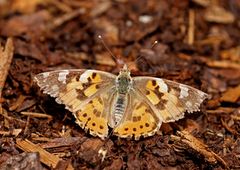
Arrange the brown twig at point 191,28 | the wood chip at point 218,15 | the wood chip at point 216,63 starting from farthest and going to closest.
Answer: the wood chip at point 218,15 < the brown twig at point 191,28 < the wood chip at point 216,63

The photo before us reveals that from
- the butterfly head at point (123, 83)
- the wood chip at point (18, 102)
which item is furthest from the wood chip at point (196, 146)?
the wood chip at point (18, 102)

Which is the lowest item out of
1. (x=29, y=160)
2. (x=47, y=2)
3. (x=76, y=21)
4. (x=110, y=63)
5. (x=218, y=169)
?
(x=218, y=169)

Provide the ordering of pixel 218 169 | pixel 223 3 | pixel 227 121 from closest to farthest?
pixel 218 169 → pixel 227 121 → pixel 223 3

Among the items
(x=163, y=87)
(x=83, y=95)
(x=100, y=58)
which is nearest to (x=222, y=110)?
(x=163, y=87)

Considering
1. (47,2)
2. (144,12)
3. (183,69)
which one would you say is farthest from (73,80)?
(47,2)

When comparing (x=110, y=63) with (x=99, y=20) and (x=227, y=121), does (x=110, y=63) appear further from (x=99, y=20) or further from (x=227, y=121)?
(x=227, y=121)

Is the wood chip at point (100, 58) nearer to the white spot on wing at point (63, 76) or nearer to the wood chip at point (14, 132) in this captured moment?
the white spot on wing at point (63, 76)
